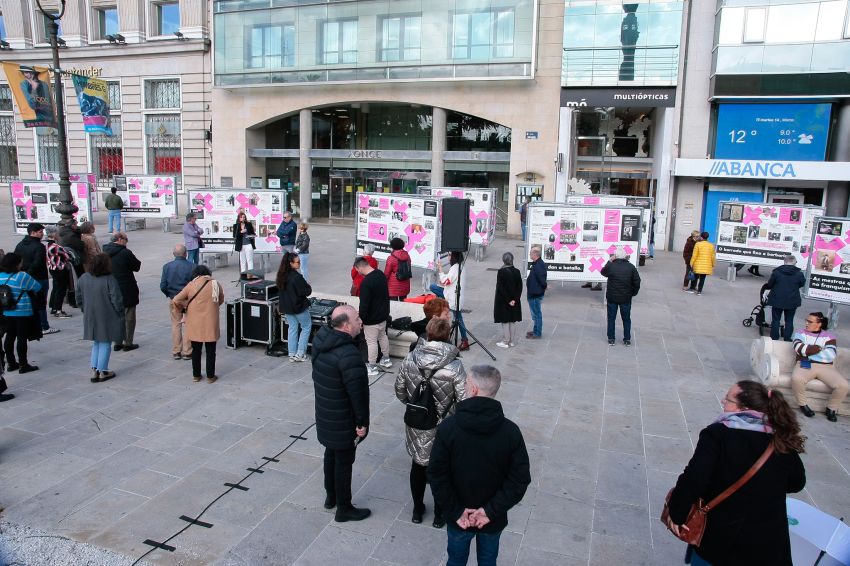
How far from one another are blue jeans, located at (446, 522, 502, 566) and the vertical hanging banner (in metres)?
14.5

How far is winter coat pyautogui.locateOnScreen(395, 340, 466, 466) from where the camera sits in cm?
475

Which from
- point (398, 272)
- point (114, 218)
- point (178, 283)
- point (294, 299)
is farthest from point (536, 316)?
point (114, 218)

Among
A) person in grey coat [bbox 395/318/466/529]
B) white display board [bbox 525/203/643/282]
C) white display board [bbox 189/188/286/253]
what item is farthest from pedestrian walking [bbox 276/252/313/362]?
white display board [bbox 189/188/286/253]

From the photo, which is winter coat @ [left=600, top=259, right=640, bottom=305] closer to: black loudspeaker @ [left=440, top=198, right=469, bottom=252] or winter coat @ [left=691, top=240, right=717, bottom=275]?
black loudspeaker @ [left=440, top=198, right=469, bottom=252]

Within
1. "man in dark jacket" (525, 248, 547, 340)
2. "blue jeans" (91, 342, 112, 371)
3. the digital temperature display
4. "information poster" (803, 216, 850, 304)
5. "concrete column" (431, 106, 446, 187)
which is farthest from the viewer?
"concrete column" (431, 106, 446, 187)

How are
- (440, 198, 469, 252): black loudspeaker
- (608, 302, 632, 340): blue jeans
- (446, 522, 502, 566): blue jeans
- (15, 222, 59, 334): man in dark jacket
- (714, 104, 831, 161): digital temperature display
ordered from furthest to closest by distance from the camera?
1. (714, 104, 831, 161): digital temperature display
2. (608, 302, 632, 340): blue jeans
3. (440, 198, 469, 252): black loudspeaker
4. (15, 222, 59, 334): man in dark jacket
5. (446, 522, 502, 566): blue jeans

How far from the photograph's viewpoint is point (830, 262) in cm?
1264

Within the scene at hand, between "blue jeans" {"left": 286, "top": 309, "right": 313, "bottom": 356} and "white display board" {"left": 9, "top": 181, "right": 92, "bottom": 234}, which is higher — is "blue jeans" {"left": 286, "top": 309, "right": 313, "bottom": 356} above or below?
below

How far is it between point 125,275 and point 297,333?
9.29 ft

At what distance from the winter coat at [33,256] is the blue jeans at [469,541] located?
932 centimetres

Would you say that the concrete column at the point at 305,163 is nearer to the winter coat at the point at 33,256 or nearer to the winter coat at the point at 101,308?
the winter coat at the point at 33,256

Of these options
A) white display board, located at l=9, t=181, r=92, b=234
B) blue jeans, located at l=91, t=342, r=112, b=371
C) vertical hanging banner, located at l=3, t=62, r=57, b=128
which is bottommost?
blue jeans, located at l=91, t=342, r=112, b=371

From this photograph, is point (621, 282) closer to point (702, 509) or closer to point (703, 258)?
point (703, 258)

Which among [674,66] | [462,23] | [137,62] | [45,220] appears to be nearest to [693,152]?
[674,66]
